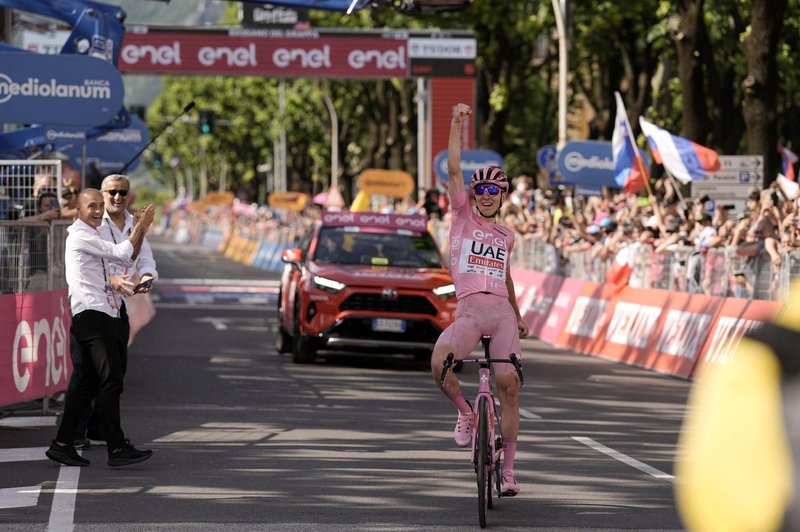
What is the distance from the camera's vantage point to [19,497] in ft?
32.0

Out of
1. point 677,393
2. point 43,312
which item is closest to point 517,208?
point 677,393

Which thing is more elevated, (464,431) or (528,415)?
(464,431)

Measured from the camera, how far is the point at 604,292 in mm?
23922

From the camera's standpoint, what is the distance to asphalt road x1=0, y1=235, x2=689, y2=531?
9180 millimetres

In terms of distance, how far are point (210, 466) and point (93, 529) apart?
8.64ft

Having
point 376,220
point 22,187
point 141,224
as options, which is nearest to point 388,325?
point 376,220

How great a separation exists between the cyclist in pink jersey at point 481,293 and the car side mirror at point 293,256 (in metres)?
10.9

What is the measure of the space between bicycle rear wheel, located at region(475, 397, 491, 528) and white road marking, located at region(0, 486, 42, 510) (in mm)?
2502

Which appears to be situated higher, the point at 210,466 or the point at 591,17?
the point at 591,17

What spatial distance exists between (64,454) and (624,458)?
373 cm

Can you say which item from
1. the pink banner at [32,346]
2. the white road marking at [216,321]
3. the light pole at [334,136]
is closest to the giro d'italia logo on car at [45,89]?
the pink banner at [32,346]

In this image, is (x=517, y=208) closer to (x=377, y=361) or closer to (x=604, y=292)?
(x=604, y=292)

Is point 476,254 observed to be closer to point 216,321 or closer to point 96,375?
point 96,375

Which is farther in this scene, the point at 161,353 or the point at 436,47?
the point at 436,47
